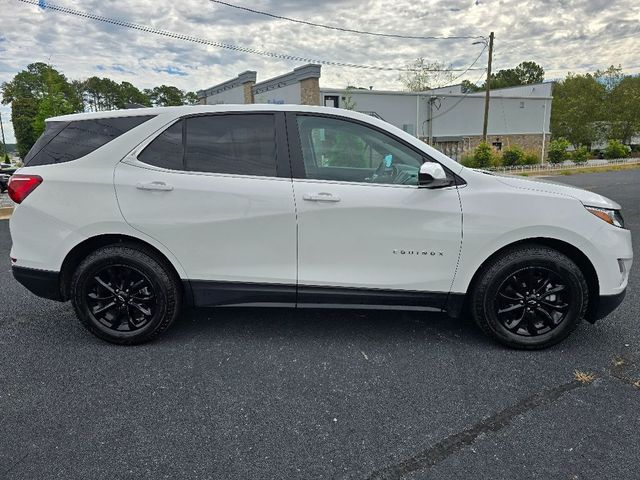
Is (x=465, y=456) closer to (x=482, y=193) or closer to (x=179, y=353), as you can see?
(x=482, y=193)

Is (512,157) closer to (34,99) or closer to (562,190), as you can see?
(562,190)

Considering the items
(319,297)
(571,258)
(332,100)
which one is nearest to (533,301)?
(571,258)

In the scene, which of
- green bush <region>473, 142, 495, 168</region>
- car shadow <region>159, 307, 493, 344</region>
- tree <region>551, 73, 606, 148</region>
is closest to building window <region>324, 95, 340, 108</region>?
green bush <region>473, 142, 495, 168</region>

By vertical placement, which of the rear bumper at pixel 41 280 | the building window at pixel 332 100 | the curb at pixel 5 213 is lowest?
the curb at pixel 5 213

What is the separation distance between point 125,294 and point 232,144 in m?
1.36

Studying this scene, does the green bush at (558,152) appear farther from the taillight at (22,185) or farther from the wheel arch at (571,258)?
the taillight at (22,185)

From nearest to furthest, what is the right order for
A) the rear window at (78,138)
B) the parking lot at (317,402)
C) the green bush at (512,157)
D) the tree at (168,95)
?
the parking lot at (317,402) → the rear window at (78,138) → the green bush at (512,157) → the tree at (168,95)

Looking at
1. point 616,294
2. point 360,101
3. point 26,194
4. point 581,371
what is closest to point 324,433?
point 581,371

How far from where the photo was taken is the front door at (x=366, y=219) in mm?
2783

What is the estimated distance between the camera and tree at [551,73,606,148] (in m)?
47.9

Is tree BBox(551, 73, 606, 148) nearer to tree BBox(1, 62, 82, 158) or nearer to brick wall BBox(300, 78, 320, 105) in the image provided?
brick wall BBox(300, 78, 320, 105)

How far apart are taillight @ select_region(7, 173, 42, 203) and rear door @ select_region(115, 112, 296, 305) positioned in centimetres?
61

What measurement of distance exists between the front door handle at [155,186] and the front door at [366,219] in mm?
892

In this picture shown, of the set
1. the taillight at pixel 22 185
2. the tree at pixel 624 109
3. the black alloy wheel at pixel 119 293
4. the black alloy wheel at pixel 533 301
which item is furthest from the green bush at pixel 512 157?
the tree at pixel 624 109
